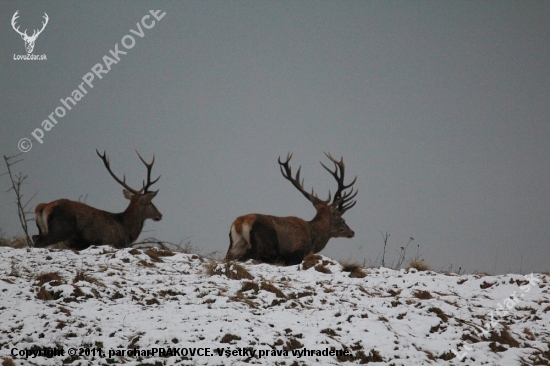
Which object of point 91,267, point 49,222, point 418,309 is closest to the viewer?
point 418,309

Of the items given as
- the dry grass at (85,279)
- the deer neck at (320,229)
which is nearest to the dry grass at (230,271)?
the dry grass at (85,279)

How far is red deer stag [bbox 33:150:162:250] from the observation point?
9.32 meters

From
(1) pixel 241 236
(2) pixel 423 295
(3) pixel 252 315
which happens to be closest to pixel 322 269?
(2) pixel 423 295

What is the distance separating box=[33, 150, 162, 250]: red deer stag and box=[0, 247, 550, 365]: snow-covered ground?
1.48 metres

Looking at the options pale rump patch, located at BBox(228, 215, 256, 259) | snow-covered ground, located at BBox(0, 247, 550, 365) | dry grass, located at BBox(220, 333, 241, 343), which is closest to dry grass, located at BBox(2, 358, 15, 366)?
snow-covered ground, located at BBox(0, 247, 550, 365)

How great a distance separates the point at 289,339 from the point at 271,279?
6.76 ft

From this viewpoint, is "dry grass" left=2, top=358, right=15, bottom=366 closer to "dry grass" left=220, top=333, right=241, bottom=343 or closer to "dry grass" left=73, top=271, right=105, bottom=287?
"dry grass" left=220, top=333, right=241, bottom=343

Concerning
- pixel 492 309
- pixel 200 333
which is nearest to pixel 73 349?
pixel 200 333

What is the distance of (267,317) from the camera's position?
577cm

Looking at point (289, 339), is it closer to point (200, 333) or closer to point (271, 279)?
point (200, 333)

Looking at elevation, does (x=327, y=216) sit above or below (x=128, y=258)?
above

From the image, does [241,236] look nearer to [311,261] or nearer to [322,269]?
[311,261]

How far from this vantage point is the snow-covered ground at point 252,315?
486 centimetres

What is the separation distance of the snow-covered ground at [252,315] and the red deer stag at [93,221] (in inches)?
58.1
